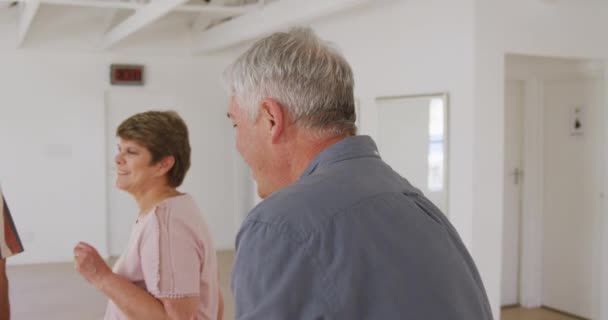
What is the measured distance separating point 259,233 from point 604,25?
16.9 feet

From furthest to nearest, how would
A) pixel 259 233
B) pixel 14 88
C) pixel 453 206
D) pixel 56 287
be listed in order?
pixel 14 88 < pixel 56 287 < pixel 453 206 < pixel 259 233

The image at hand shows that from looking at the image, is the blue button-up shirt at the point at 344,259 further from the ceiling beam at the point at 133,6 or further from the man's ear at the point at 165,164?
the ceiling beam at the point at 133,6

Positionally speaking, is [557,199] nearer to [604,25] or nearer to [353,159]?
[604,25]

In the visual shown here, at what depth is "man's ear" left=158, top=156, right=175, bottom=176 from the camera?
6.90ft

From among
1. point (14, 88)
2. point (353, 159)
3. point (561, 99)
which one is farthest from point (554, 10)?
point (14, 88)

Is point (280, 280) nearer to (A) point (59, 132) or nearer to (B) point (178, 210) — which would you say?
(B) point (178, 210)

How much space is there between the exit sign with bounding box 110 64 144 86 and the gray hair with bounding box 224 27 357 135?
289 inches

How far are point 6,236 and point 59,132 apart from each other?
5.92 metres

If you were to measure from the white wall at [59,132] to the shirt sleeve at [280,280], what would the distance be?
7.54 meters

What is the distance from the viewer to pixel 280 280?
880 millimetres

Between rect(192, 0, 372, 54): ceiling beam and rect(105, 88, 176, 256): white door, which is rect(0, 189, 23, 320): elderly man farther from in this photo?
rect(105, 88, 176, 256): white door

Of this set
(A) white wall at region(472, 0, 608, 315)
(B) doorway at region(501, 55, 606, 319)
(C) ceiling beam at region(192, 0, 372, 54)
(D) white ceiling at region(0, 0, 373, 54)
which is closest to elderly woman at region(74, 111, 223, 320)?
(A) white wall at region(472, 0, 608, 315)

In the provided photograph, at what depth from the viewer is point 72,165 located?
793cm

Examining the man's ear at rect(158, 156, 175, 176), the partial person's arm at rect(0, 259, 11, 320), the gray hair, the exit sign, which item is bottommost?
the partial person's arm at rect(0, 259, 11, 320)
